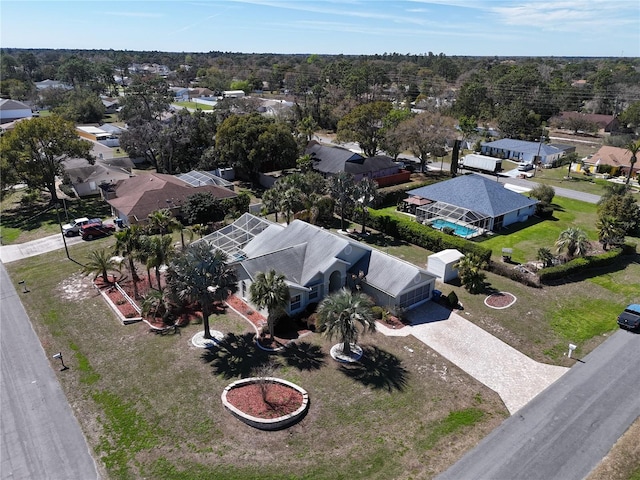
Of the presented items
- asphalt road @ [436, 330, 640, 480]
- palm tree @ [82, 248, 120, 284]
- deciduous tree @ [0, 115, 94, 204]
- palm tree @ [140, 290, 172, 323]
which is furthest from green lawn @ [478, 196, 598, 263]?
deciduous tree @ [0, 115, 94, 204]

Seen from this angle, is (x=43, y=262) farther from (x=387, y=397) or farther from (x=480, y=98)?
(x=480, y=98)

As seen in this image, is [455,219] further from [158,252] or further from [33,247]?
[33,247]

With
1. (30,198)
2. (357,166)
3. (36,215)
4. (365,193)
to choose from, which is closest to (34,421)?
(365,193)

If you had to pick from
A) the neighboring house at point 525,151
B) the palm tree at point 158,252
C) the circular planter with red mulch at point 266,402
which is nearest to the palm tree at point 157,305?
the palm tree at point 158,252

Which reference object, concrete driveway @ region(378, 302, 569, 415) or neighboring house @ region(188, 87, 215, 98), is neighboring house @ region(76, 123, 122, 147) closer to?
neighboring house @ region(188, 87, 215, 98)

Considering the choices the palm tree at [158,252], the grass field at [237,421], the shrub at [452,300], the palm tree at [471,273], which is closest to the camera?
the grass field at [237,421]

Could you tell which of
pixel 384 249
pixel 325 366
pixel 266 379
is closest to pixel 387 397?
pixel 325 366

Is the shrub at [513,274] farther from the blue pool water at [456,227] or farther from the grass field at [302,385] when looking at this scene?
the blue pool water at [456,227]
